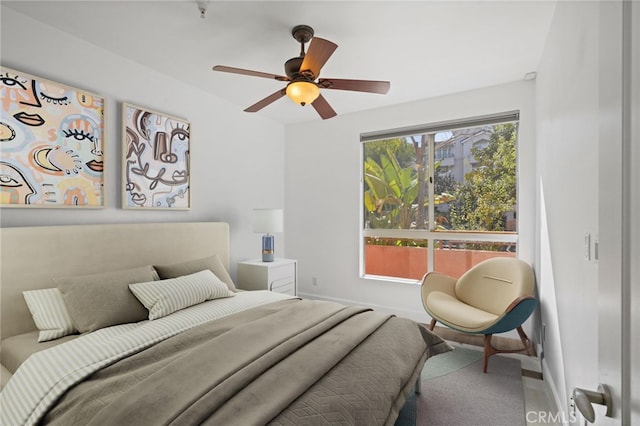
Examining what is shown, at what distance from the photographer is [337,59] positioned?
2.68 m

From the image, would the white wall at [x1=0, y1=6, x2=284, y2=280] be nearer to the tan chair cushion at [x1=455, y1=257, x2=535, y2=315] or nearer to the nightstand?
the nightstand

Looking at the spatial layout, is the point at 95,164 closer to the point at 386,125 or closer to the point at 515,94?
the point at 386,125

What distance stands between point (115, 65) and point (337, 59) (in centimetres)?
181

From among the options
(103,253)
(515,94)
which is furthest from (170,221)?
(515,94)

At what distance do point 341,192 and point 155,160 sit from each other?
2.18 metres

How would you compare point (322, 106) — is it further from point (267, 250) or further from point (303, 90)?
point (267, 250)

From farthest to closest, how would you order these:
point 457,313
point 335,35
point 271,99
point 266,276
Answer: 1. point 266,276
2. point 457,313
3. point 271,99
4. point 335,35

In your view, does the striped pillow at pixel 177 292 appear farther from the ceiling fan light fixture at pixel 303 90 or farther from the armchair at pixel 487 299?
the armchair at pixel 487 299

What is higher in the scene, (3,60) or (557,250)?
(3,60)

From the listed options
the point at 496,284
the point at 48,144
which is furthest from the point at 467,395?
the point at 48,144

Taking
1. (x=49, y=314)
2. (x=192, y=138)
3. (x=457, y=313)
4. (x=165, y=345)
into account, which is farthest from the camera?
(x=192, y=138)

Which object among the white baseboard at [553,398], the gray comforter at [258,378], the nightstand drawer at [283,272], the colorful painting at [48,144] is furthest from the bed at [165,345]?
the nightstand drawer at [283,272]

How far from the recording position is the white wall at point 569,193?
51.4 inches

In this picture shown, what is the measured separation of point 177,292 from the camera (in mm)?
2219
